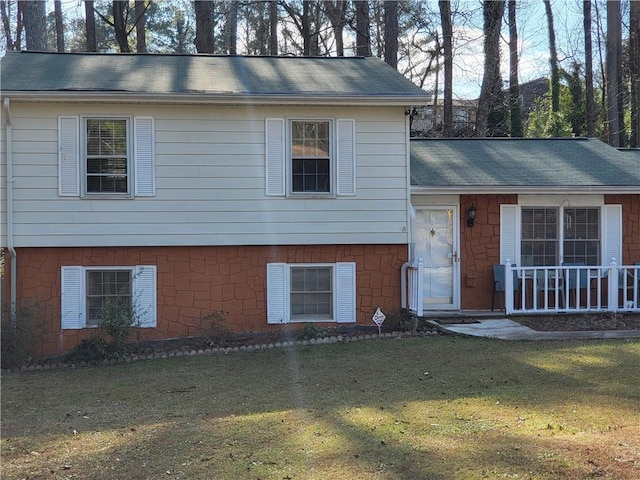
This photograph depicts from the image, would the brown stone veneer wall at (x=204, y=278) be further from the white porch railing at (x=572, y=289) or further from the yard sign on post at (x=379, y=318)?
the white porch railing at (x=572, y=289)

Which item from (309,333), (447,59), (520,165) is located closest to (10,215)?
(309,333)

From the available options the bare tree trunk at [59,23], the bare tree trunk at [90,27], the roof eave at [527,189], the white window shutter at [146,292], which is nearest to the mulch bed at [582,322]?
the roof eave at [527,189]

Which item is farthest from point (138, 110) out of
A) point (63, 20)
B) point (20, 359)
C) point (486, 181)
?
point (63, 20)

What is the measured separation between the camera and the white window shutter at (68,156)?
391 inches

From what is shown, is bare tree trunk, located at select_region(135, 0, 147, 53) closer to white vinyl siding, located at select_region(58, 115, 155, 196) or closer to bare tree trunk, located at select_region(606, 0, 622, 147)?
white vinyl siding, located at select_region(58, 115, 155, 196)

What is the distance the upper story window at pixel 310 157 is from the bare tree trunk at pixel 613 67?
17399 mm

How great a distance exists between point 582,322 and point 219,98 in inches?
274

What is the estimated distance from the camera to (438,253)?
11.6 meters

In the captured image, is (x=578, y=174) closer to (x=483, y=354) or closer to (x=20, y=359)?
(x=483, y=354)

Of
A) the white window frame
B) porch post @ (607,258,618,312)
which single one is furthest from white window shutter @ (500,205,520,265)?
the white window frame

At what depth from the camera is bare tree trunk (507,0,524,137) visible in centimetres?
2397

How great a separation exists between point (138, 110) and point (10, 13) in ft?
64.0

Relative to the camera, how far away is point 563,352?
8.24 m

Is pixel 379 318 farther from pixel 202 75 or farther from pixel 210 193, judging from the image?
pixel 202 75
